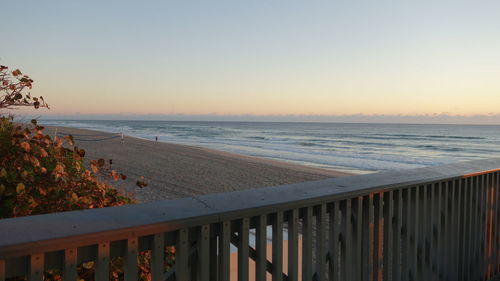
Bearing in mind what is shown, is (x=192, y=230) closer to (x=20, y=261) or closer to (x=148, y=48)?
(x=20, y=261)

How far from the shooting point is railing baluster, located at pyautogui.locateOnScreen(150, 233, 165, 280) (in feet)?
4.59

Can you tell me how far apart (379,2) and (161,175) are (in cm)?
896

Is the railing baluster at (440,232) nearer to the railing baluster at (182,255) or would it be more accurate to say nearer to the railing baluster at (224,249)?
the railing baluster at (224,249)

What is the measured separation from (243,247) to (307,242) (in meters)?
0.40

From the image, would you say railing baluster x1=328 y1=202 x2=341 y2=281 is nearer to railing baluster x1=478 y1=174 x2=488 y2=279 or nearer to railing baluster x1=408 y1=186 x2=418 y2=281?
railing baluster x1=408 y1=186 x2=418 y2=281

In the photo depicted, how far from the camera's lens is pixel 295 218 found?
1788 mm

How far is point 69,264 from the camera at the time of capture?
4.00ft

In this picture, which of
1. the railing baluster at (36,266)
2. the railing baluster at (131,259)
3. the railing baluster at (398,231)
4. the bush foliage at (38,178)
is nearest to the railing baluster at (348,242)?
the railing baluster at (398,231)

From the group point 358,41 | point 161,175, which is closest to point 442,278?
point 161,175

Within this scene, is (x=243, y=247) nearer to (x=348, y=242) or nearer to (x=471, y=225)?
(x=348, y=242)

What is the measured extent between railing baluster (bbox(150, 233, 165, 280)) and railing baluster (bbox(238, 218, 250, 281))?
1.11 ft

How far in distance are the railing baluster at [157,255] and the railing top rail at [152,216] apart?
46 mm

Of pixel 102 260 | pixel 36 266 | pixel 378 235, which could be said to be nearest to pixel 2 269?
pixel 36 266

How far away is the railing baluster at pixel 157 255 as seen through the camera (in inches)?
55.1
